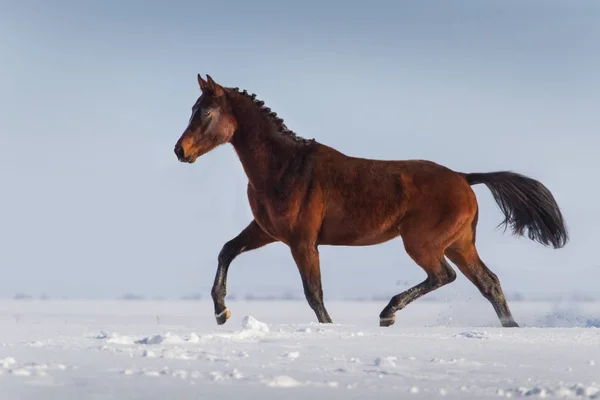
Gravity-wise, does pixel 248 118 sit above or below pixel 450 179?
above

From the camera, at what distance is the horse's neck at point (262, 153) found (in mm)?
7012

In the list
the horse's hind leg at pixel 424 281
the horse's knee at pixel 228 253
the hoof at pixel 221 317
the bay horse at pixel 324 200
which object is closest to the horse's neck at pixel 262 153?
the bay horse at pixel 324 200

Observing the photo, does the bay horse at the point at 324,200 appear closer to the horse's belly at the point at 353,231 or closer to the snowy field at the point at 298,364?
the horse's belly at the point at 353,231

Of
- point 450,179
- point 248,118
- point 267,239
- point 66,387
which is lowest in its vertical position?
point 66,387

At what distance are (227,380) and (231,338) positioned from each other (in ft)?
5.11

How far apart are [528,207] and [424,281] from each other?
5.20 feet

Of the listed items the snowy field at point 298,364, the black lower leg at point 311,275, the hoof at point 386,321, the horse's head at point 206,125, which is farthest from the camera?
the horse's head at point 206,125

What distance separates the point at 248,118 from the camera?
7117 mm

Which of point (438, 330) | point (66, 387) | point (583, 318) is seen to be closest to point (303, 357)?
point (66, 387)

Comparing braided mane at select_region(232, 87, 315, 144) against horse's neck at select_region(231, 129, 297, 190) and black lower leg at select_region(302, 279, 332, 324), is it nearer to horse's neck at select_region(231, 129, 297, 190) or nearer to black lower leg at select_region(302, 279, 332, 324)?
horse's neck at select_region(231, 129, 297, 190)

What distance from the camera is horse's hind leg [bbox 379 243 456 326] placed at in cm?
675

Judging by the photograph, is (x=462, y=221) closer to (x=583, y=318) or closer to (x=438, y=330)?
(x=438, y=330)

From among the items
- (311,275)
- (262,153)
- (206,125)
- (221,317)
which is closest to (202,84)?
(206,125)

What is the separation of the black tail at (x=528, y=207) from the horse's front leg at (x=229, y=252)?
2.26 meters
